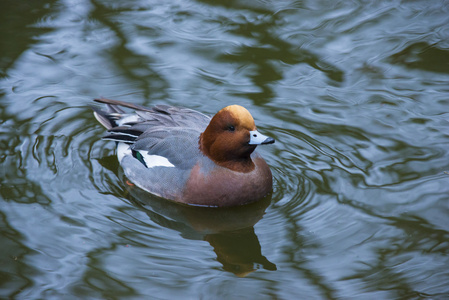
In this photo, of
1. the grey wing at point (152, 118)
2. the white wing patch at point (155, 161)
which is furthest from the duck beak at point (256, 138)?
the white wing patch at point (155, 161)

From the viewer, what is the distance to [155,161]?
238 inches

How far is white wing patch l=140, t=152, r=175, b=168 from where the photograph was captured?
5978 mm

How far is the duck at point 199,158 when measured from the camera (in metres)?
5.62

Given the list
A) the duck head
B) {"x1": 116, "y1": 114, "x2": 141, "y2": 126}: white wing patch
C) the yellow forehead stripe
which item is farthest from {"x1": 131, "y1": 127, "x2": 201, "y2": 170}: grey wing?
the yellow forehead stripe

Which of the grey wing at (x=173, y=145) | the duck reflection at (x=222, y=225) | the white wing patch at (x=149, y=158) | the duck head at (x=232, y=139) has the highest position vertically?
the duck head at (x=232, y=139)

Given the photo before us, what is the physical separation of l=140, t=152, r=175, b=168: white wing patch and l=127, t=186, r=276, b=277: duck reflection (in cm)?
30

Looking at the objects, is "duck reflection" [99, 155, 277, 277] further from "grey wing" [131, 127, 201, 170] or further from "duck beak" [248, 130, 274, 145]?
"duck beak" [248, 130, 274, 145]

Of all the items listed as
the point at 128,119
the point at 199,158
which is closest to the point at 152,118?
the point at 128,119

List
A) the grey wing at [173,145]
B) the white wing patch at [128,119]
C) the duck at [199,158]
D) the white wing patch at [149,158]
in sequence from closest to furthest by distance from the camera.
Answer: the duck at [199,158], the grey wing at [173,145], the white wing patch at [149,158], the white wing patch at [128,119]

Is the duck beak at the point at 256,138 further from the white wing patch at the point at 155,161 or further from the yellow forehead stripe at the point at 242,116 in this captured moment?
the white wing patch at the point at 155,161

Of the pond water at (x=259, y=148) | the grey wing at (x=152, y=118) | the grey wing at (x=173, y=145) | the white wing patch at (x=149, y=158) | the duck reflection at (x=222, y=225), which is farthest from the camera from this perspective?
the grey wing at (x=152, y=118)

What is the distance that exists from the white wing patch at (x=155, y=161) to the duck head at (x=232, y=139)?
1.26ft

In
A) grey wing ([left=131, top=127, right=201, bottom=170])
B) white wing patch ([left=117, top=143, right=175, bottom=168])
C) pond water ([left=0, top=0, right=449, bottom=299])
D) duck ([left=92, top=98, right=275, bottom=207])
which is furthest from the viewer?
white wing patch ([left=117, top=143, right=175, bottom=168])

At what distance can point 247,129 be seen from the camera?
5.55 m
